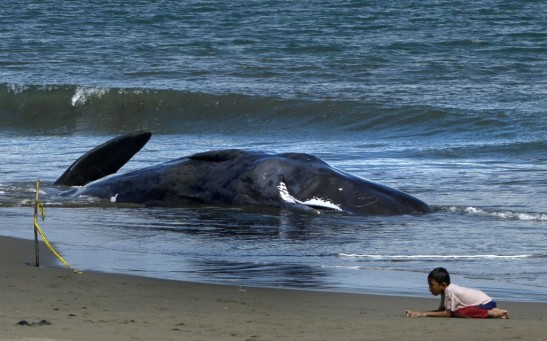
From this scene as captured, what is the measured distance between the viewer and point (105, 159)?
1232cm

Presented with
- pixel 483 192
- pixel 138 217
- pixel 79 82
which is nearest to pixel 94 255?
pixel 138 217

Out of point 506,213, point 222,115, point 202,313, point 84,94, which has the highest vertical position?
point 84,94

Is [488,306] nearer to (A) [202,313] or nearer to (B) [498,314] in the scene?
(B) [498,314]

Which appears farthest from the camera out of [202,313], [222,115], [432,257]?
[222,115]

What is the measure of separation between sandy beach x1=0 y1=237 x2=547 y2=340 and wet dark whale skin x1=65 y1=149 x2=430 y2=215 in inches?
117

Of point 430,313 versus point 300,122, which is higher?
point 300,122

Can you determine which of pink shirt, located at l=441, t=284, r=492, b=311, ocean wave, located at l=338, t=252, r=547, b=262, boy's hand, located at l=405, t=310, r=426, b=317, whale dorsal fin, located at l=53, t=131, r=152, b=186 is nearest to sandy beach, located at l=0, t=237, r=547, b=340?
boy's hand, located at l=405, t=310, r=426, b=317

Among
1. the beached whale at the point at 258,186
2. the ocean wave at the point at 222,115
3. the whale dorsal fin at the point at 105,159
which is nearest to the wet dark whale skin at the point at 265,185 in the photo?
the beached whale at the point at 258,186

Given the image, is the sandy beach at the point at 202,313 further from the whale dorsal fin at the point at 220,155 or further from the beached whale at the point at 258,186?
the whale dorsal fin at the point at 220,155

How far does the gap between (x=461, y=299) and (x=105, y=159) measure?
6.04 m

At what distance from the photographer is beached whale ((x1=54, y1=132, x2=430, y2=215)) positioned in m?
10.9

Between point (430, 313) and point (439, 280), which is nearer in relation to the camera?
point (430, 313)

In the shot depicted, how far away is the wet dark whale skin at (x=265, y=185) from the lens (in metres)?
10.9

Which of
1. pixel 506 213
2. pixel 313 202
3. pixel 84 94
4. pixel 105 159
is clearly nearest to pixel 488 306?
pixel 313 202
